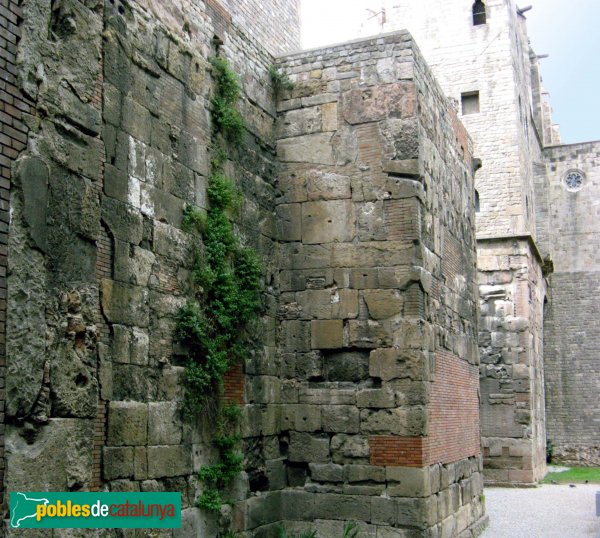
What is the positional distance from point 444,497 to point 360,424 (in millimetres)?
1524

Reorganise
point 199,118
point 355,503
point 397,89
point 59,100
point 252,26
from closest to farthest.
Answer: 1. point 59,100
2. point 199,118
3. point 355,503
4. point 397,89
5. point 252,26

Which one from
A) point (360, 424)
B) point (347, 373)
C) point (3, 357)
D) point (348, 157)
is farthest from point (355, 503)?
point (3, 357)

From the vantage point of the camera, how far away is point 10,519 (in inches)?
166

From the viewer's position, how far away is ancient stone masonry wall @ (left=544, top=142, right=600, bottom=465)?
2498cm

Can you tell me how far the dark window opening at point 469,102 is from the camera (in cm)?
2142

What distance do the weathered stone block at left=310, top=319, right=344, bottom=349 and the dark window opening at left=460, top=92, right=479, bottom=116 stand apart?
1364 cm

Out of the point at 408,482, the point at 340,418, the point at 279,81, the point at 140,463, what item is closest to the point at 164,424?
the point at 140,463

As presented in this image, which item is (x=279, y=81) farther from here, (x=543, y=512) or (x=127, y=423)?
(x=543, y=512)

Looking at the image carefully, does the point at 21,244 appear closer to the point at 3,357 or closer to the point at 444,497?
the point at 3,357

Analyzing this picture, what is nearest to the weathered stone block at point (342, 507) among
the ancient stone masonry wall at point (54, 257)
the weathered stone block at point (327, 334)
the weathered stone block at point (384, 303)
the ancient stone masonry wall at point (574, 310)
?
the weathered stone block at point (327, 334)

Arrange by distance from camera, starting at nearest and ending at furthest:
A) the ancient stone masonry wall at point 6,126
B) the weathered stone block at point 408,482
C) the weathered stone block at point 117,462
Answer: the ancient stone masonry wall at point 6,126
the weathered stone block at point 117,462
the weathered stone block at point 408,482

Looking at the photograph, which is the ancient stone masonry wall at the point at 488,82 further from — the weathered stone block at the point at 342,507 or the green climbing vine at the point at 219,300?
the green climbing vine at the point at 219,300

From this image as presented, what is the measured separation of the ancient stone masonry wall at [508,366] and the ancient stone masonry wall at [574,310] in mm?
5917

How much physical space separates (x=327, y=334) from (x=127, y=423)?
323 centimetres
